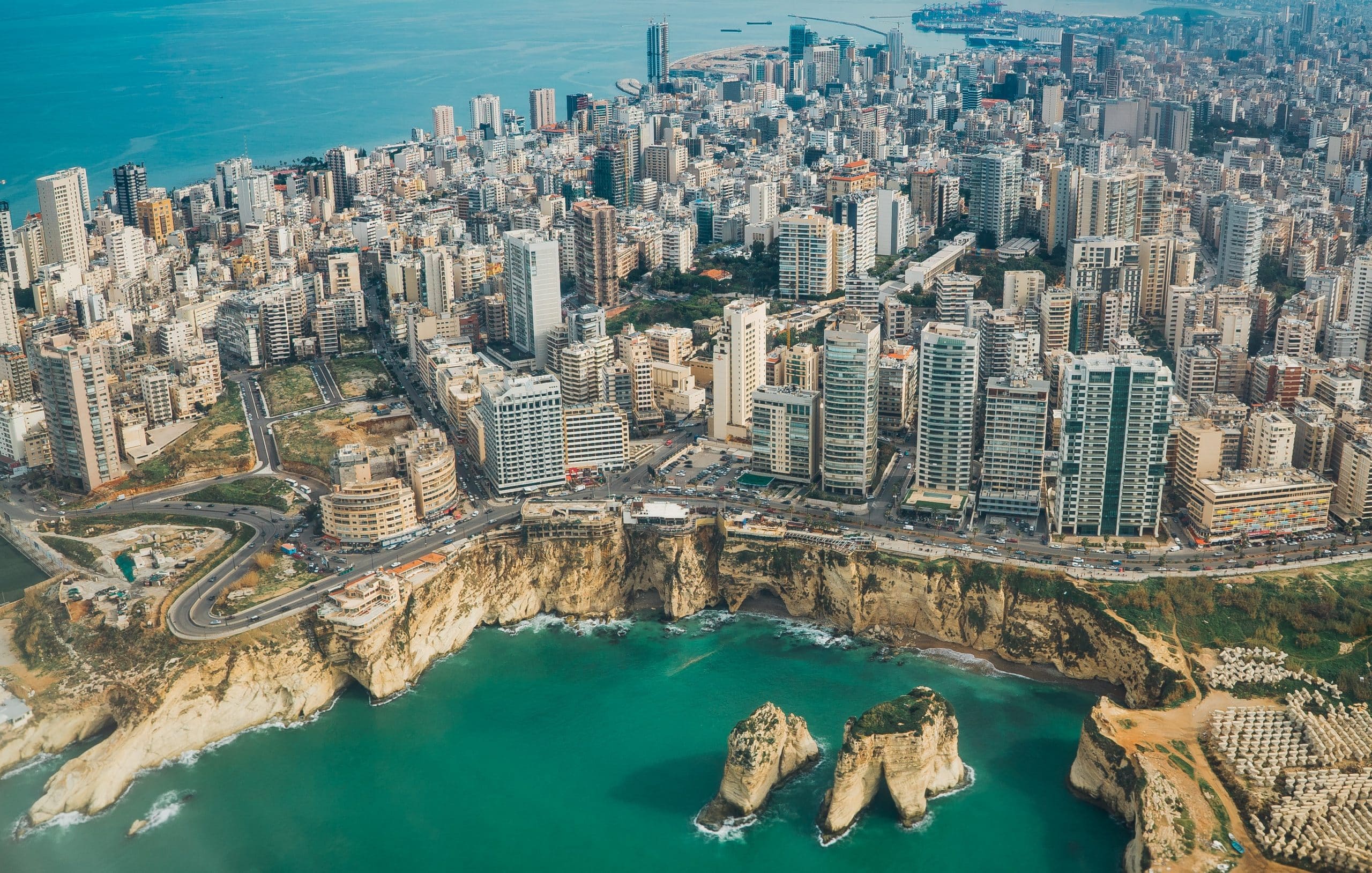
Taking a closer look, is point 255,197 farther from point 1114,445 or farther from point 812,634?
point 1114,445

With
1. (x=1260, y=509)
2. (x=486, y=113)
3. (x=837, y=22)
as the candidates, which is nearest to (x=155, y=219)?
(x=486, y=113)

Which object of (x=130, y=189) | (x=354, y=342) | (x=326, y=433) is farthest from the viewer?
(x=130, y=189)

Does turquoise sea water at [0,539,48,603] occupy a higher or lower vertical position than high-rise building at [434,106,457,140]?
lower

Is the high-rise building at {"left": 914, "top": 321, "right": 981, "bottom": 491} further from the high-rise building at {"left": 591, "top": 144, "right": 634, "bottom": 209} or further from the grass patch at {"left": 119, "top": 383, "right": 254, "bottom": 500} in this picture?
the high-rise building at {"left": 591, "top": 144, "right": 634, "bottom": 209}

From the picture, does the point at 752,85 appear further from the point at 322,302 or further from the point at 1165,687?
the point at 1165,687

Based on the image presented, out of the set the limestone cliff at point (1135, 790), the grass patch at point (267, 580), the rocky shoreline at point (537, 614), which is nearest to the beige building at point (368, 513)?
the grass patch at point (267, 580)

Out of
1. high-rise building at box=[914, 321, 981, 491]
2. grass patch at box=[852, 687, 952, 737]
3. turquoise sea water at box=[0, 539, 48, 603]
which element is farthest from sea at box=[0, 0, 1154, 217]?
grass patch at box=[852, 687, 952, 737]
